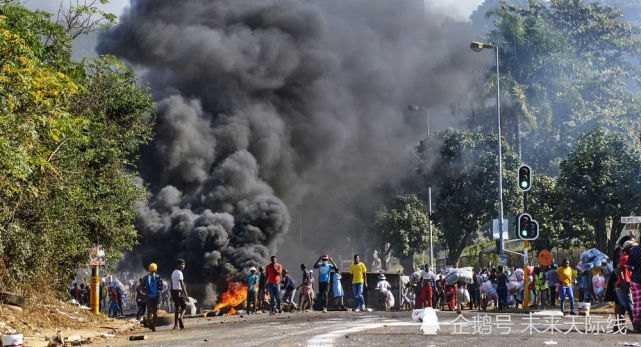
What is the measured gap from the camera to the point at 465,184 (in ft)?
146

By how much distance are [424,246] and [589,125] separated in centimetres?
2313

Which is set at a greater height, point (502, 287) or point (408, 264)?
point (408, 264)

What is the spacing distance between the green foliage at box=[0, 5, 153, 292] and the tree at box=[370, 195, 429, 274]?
30314mm

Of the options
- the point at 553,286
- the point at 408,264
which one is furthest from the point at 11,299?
the point at 408,264

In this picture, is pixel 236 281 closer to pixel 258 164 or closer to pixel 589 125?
pixel 258 164

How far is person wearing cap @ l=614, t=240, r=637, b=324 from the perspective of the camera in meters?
11.4

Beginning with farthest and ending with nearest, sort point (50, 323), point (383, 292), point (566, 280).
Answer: point (383, 292) → point (566, 280) → point (50, 323)

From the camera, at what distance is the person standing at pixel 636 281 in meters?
10.9

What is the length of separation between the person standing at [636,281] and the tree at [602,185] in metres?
20.6

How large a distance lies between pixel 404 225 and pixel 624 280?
4039 centimetres

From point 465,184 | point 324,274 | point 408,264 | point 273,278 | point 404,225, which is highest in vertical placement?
point 465,184

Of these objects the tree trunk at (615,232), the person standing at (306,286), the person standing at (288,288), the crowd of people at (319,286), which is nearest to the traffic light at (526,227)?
the crowd of people at (319,286)

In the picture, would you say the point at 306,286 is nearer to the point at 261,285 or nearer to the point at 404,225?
the point at 261,285

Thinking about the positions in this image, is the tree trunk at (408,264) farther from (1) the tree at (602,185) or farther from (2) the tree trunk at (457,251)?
(1) the tree at (602,185)
